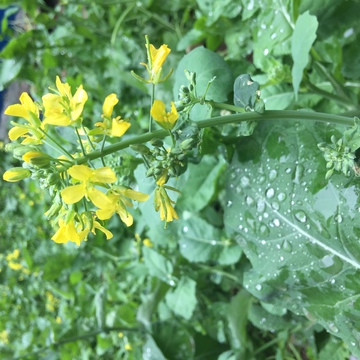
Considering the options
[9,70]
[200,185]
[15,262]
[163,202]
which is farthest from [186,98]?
[15,262]

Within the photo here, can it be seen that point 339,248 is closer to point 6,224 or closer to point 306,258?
point 306,258

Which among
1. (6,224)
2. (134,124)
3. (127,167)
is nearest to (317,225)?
(127,167)

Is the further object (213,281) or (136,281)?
(136,281)

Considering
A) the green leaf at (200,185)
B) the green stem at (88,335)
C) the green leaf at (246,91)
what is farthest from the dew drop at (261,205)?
the green stem at (88,335)

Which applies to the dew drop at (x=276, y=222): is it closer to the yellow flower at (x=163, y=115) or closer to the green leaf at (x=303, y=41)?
the green leaf at (x=303, y=41)

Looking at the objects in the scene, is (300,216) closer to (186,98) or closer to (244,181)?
(244,181)

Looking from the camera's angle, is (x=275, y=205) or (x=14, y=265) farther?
(x=14, y=265)

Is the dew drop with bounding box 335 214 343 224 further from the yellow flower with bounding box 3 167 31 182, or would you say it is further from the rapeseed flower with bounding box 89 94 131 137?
the yellow flower with bounding box 3 167 31 182

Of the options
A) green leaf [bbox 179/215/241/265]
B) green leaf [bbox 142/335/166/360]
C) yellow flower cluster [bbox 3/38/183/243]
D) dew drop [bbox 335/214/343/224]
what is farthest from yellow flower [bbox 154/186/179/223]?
green leaf [bbox 142/335/166/360]
